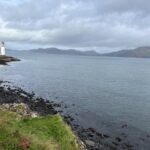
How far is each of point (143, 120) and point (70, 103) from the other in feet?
55.7

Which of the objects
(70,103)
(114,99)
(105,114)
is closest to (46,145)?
(105,114)

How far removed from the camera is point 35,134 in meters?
19.9

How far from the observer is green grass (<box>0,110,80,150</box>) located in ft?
55.8

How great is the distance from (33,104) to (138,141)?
23.0m

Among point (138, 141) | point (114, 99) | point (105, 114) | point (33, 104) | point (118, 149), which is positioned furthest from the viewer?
point (114, 99)

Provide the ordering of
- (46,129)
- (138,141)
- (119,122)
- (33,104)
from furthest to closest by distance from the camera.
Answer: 1. (33,104)
2. (119,122)
3. (138,141)
4. (46,129)

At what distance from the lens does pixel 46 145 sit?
58.1 feet

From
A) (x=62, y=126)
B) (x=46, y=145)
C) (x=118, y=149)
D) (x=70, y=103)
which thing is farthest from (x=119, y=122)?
(x=46, y=145)

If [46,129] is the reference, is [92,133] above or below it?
below

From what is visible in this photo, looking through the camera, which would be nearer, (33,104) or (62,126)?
(62,126)

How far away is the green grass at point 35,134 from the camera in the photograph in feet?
55.8

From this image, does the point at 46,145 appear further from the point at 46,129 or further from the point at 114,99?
the point at 114,99

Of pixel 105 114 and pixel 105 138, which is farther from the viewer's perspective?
pixel 105 114

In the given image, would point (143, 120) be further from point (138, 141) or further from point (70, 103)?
point (70, 103)
